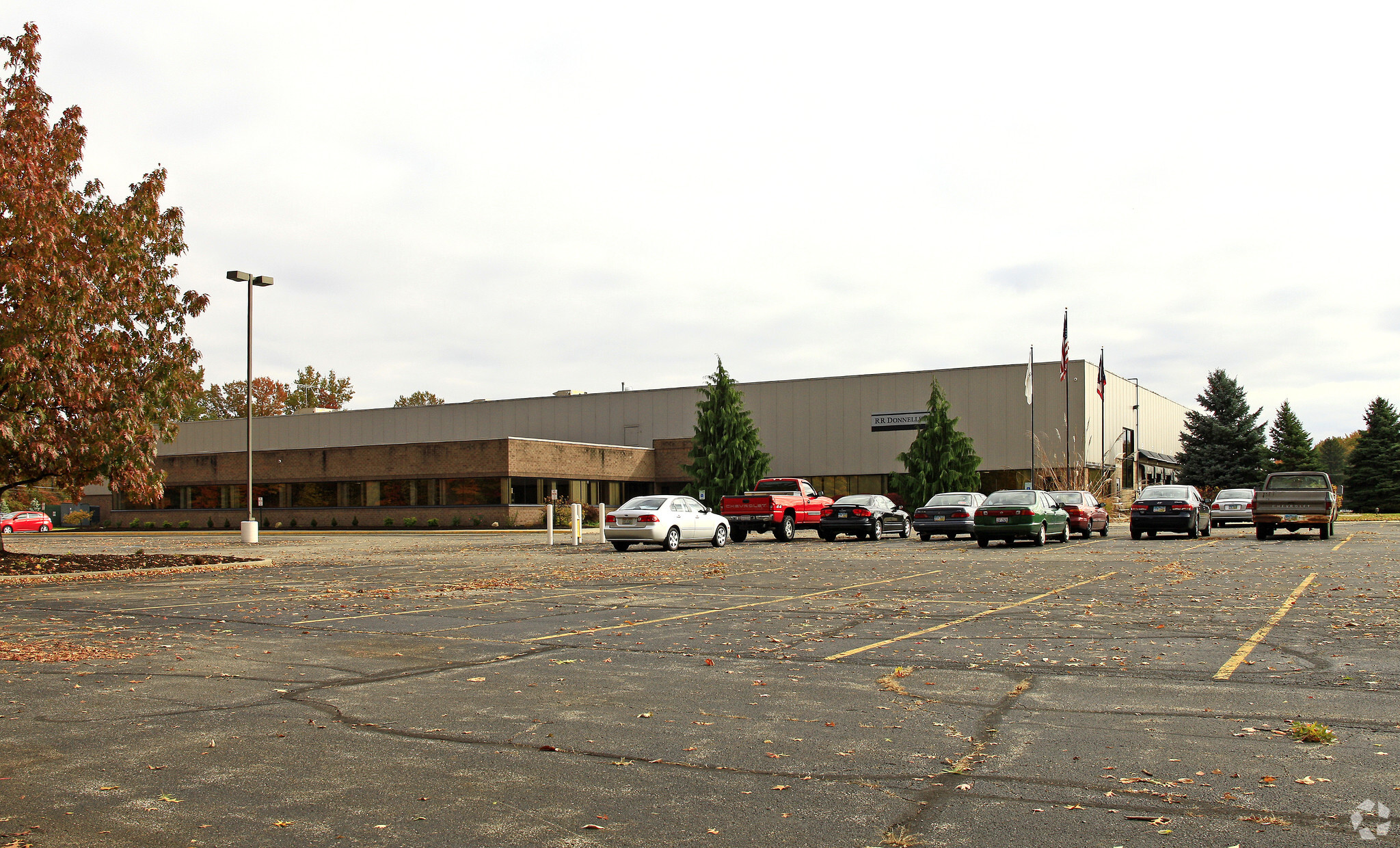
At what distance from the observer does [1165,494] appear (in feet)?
112

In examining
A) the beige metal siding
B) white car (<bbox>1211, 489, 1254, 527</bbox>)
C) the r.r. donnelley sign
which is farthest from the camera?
the r.r. donnelley sign

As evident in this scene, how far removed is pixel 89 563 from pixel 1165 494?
29829mm

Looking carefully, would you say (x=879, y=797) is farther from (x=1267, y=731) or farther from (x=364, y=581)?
(x=364, y=581)

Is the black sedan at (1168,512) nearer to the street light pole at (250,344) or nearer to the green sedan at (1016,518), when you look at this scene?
the green sedan at (1016,518)

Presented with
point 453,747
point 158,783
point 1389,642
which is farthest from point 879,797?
point 1389,642

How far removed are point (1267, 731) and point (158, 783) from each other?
6.38m

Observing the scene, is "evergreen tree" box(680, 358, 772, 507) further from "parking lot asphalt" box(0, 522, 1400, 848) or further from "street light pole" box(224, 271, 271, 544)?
"parking lot asphalt" box(0, 522, 1400, 848)

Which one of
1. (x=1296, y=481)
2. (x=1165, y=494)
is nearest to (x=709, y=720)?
(x=1165, y=494)

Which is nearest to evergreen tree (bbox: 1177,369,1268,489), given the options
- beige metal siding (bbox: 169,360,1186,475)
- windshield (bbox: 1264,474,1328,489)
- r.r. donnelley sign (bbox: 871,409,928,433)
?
beige metal siding (bbox: 169,360,1186,475)

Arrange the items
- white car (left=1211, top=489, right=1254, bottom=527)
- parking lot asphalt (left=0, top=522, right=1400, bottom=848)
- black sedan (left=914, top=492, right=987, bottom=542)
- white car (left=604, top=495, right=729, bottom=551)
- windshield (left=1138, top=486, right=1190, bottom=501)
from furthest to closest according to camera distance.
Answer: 1. white car (left=1211, top=489, right=1254, bottom=527)
2. black sedan (left=914, top=492, right=987, bottom=542)
3. windshield (left=1138, top=486, right=1190, bottom=501)
4. white car (left=604, top=495, right=729, bottom=551)
5. parking lot asphalt (left=0, top=522, right=1400, bottom=848)

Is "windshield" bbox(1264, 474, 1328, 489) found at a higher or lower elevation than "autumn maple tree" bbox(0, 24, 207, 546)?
lower

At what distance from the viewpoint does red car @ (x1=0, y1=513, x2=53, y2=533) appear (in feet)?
196

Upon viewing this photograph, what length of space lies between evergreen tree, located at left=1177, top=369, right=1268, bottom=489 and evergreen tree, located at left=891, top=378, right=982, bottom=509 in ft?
86.9

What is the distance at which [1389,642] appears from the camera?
10312 mm
